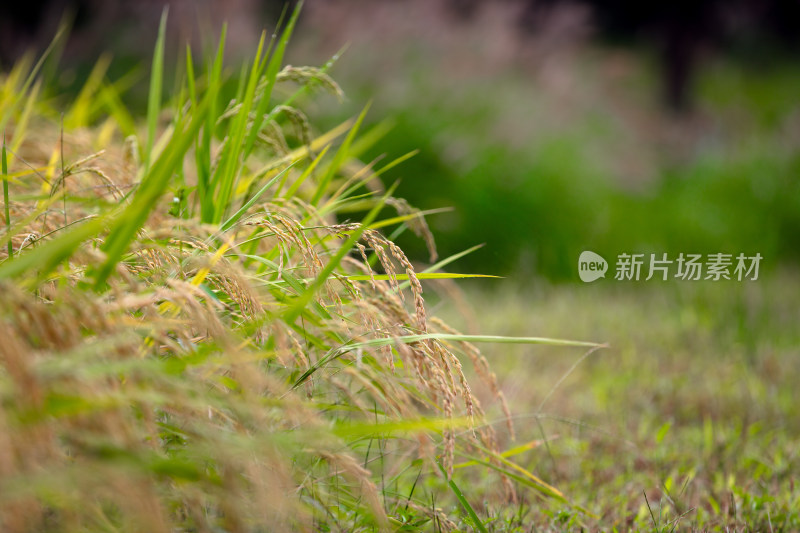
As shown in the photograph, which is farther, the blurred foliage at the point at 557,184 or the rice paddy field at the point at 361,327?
the blurred foliage at the point at 557,184

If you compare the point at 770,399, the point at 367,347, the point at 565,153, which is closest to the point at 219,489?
the point at 367,347

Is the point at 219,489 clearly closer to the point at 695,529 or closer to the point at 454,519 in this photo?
the point at 454,519

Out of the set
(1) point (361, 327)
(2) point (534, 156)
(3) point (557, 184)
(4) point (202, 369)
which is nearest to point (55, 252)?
(4) point (202, 369)

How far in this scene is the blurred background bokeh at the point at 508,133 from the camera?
12.2 feet

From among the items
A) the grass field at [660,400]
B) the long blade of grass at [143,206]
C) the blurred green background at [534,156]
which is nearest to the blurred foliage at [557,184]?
the blurred green background at [534,156]

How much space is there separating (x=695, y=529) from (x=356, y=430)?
77 cm

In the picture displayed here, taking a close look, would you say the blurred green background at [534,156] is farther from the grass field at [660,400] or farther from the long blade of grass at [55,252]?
the long blade of grass at [55,252]

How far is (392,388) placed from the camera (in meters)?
1.01

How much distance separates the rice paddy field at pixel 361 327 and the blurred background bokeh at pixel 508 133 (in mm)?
25

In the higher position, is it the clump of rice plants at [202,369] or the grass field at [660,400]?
the clump of rice plants at [202,369]

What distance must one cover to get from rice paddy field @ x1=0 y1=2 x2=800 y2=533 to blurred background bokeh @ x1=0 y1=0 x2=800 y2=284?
0.03 m

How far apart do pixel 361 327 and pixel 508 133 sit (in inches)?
132

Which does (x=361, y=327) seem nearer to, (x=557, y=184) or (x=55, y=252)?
(x=55, y=252)

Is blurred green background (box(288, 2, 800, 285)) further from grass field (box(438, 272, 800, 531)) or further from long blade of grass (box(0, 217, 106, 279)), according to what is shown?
long blade of grass (box(0, 217, 106, 279))
